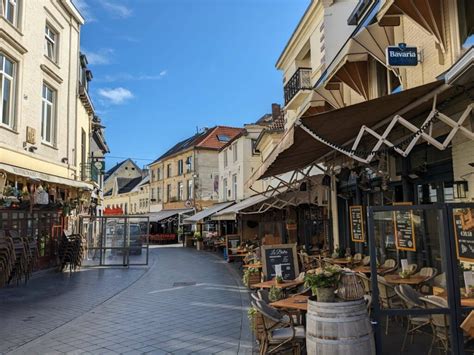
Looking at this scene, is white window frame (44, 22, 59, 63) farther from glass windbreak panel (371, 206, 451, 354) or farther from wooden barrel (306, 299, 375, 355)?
wooden barrel (306, 299, 375, 355)

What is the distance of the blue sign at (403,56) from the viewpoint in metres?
6.96

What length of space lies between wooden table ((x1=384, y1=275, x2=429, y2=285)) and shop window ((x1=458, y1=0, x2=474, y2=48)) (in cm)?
355

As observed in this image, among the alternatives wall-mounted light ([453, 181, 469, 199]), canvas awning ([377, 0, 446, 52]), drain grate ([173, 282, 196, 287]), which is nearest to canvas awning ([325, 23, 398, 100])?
canvas awning ([377, 0, 446, 52])

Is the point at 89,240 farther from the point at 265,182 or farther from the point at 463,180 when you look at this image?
the point at 463,180

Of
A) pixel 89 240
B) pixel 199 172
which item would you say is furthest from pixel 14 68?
pixel 199 172

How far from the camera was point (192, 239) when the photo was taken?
3322 centimetres

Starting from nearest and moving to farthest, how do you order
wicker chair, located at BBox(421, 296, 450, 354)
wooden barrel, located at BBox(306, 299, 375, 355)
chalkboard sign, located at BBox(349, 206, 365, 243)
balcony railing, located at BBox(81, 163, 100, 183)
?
wooden barrel, located at BBox(306, 299, 375, 355) < wicker chair, located at BBox(421, 296, 450, 354) < chalkboard sign, located at BBox(349, 206, 365, 243) < balcony railing, located at BBox(81, 163, 100, 183)

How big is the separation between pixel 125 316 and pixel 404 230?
557 centimetres

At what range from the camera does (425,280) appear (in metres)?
6.26

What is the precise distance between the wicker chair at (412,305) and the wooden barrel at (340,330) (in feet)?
3.33

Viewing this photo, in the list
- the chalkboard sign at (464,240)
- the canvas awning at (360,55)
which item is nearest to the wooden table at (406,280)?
the chalkboard sign at (464,240)

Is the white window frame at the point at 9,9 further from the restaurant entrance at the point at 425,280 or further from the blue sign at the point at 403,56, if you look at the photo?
the restaurant entrance at the point at 425,280

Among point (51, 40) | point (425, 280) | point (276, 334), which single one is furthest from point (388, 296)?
point (51, 40)

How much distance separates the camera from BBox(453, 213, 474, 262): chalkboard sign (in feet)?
16.9
